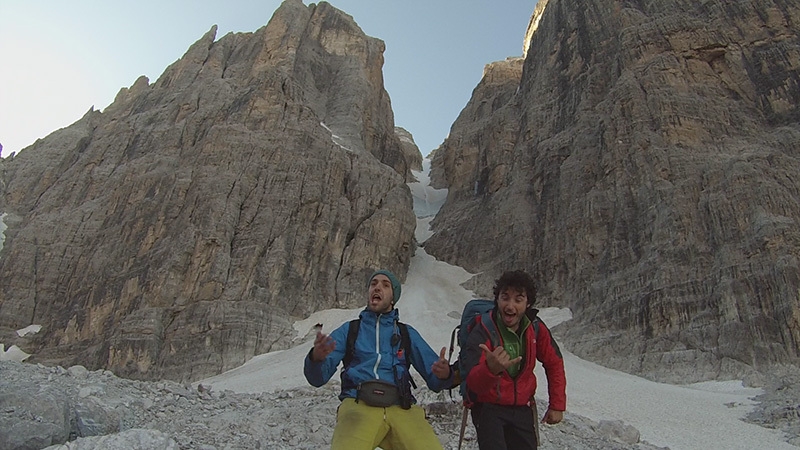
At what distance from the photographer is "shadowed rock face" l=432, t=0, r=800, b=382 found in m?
24.6

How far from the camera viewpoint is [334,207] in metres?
41.1

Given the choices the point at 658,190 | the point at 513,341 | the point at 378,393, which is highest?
the point at 658,190

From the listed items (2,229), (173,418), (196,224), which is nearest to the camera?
(173,418)

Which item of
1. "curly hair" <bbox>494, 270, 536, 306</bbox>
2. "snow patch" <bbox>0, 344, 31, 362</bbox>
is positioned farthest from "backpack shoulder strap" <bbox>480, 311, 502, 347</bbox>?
"snow patch" <bbox>0, 344, 31, 362</bbox>

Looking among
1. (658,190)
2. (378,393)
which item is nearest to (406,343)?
(378,393)

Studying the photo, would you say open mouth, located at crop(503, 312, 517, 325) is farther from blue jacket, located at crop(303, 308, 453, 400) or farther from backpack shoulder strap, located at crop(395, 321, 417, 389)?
backpack shoulder strap, located at crop(395, 321, 417, 389)

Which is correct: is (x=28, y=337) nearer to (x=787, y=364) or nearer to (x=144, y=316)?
(x=144, y=316)

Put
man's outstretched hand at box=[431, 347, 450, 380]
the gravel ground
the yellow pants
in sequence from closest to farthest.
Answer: the yellow pants, man's outstretched hand at box=[431, 347, 450, 380], the gravel ground

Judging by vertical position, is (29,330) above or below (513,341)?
below

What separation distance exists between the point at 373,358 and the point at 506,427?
4.21ft

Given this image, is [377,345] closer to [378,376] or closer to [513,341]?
[378,376]

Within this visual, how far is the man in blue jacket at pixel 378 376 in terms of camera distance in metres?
4.19

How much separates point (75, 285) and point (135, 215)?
20.4ft

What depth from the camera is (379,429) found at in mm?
4215
